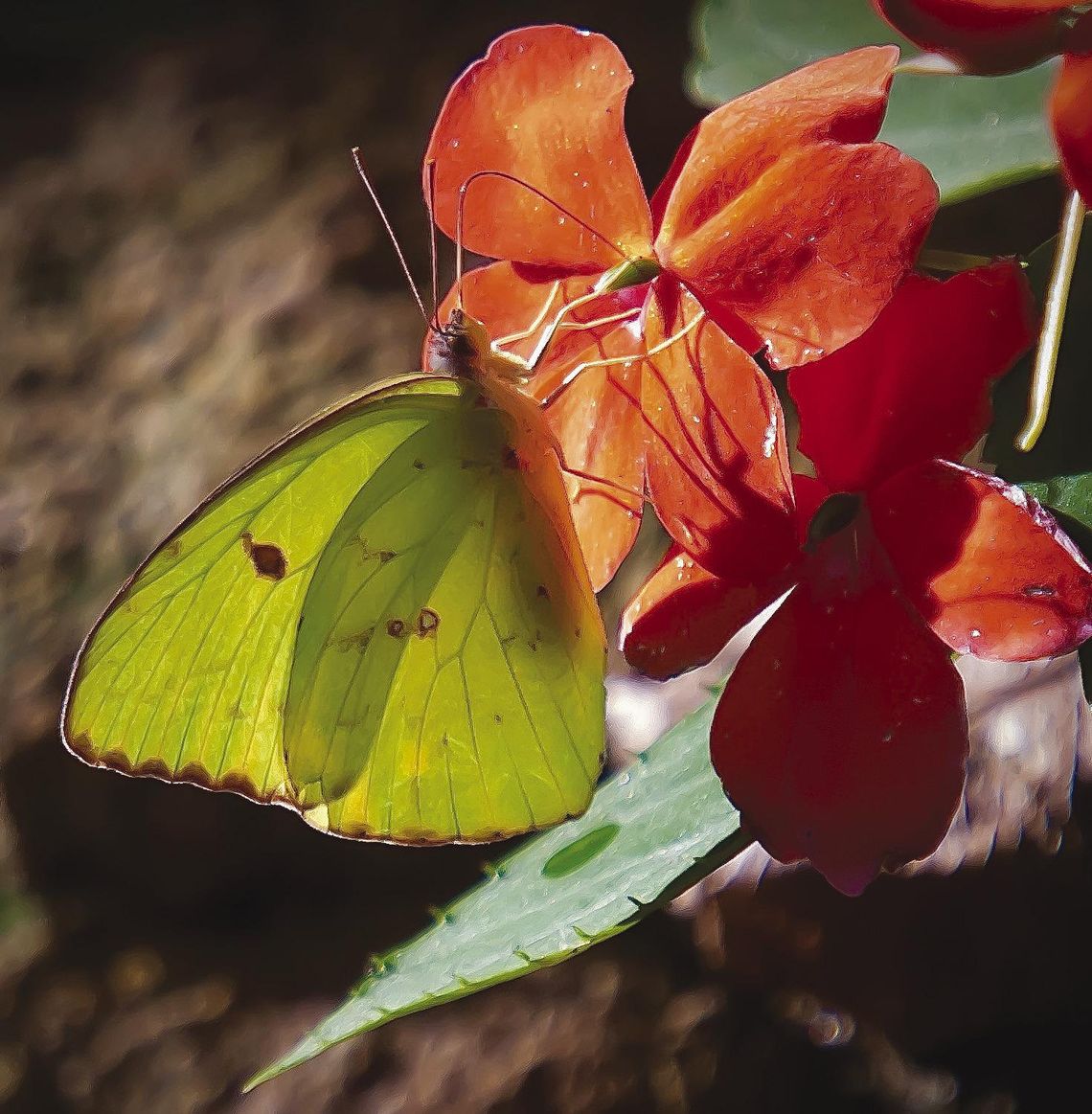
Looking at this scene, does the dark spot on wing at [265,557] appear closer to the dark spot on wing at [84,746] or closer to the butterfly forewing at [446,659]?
the butterfly forewing at [446,659]

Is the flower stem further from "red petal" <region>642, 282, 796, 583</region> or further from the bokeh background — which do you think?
the bokeh background

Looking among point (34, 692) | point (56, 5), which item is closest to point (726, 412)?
point (34, 692)

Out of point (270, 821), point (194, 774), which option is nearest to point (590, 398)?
point (194, 774)

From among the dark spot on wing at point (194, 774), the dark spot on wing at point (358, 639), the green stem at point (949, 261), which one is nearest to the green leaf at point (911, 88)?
the green stem at point (949, 261)

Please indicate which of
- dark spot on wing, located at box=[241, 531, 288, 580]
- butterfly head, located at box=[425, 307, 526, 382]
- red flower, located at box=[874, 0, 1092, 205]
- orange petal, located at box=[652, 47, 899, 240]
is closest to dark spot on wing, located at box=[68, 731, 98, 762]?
dark spot on wing, located at box=[241, 531, 288, 580]

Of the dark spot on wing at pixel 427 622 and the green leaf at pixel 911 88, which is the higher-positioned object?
the green leaf at pixel 911 88

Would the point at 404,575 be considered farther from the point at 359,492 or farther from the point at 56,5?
the point at 56,5
